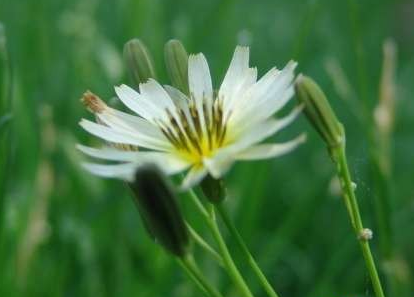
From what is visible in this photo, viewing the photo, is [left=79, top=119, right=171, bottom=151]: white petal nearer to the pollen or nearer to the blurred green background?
the pollen

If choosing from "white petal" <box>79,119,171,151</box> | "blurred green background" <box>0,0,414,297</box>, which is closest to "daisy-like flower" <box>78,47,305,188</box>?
"white petal" <box>79,119,171,151</box>

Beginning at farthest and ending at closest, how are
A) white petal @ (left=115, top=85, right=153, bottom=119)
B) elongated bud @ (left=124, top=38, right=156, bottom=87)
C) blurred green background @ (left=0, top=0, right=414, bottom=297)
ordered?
blurred green background @ (left=0, top=0, right=414, bottom=297), elongated bud @ (left=124, top=38, right=156, bottom=87), white petal @ (left=115, top=85, right=153, bottom=119)

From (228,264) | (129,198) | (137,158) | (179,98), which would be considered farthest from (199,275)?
(129,198)

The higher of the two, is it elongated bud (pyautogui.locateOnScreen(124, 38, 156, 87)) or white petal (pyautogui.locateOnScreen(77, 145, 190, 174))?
elongated bud (pyautogui.locateOnScreen(124, 38, 156, 87))

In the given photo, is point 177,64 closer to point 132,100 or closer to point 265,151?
point 132,100

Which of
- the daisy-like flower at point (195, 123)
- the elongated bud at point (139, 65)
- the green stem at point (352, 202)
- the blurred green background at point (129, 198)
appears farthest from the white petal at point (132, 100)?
the blurred green background at point (129, 198)

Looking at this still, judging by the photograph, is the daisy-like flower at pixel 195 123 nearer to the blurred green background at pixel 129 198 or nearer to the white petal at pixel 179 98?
the white petal at pixel 179 98
